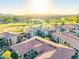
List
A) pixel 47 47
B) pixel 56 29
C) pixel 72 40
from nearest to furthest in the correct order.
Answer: pixel 47 47
pixel 72 40
pixel 56 29

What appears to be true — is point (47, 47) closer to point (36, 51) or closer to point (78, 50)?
point (36, 51)

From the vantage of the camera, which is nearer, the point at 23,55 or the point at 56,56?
the point at 56,56

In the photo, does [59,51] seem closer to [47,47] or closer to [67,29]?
[47,47]

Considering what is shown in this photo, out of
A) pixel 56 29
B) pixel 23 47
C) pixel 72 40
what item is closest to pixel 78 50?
pixel 72 40

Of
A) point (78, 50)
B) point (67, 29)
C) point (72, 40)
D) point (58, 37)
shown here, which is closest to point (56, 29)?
point (67, 29)

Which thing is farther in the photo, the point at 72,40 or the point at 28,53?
the point at 72,40

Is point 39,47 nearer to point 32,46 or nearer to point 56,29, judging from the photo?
point 32,46

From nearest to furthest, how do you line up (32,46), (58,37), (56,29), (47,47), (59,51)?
(59,51), (47,47), (32,46), (58,37), (56,29)

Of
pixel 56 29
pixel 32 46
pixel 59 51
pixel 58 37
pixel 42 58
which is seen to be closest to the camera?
pixel 42 58

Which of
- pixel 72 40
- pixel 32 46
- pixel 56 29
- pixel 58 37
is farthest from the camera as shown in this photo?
pixel 56 29
